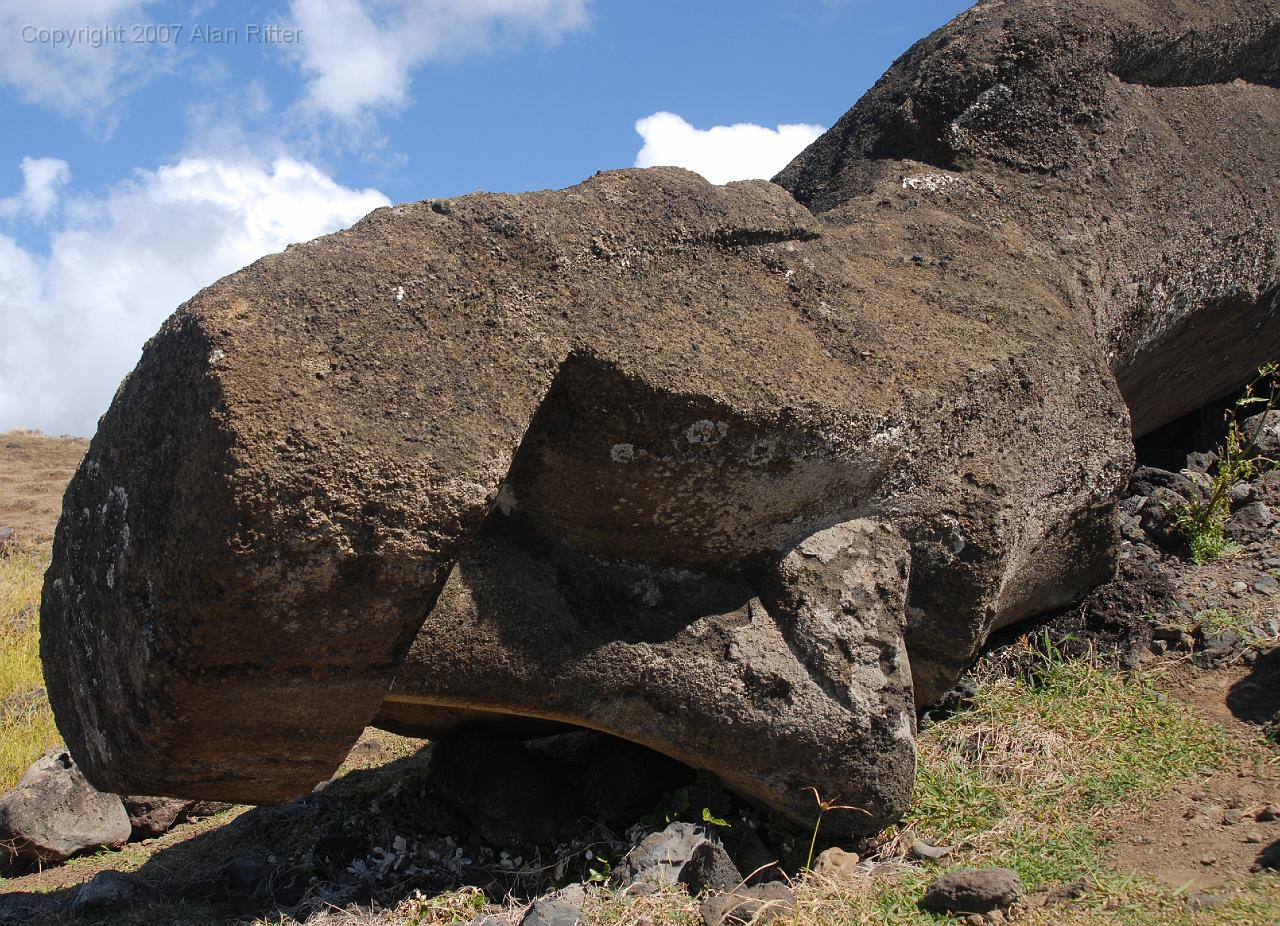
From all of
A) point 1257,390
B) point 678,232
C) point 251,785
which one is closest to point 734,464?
point 678,232

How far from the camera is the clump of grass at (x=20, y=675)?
5156 mm

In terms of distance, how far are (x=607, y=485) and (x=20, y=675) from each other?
4.93 meters

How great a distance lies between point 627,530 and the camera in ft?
9.45

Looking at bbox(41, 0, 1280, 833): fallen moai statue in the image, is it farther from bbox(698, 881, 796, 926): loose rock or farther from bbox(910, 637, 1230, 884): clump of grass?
bbox(698, 881, 796, 926): loose rock

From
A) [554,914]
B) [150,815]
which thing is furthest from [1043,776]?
[150,815]

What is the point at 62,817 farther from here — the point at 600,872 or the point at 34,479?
the point at 34,479

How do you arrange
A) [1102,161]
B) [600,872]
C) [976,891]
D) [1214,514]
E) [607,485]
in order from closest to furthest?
1. [976,891]
2. [607,485]
3. [600,872]
4. [1102,161]
5. [1214,514]

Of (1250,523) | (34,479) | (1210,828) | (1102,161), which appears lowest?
(1210,828)

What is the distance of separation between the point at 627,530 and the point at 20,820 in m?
2.75

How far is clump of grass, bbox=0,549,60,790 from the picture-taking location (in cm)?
516

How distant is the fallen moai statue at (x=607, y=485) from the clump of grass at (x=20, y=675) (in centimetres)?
266

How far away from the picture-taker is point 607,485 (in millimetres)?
2787

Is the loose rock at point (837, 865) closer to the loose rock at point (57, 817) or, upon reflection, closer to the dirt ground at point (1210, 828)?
the dirt ground at point (1210, 828)

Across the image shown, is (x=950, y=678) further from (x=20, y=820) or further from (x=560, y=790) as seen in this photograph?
(x=20, y=820)
